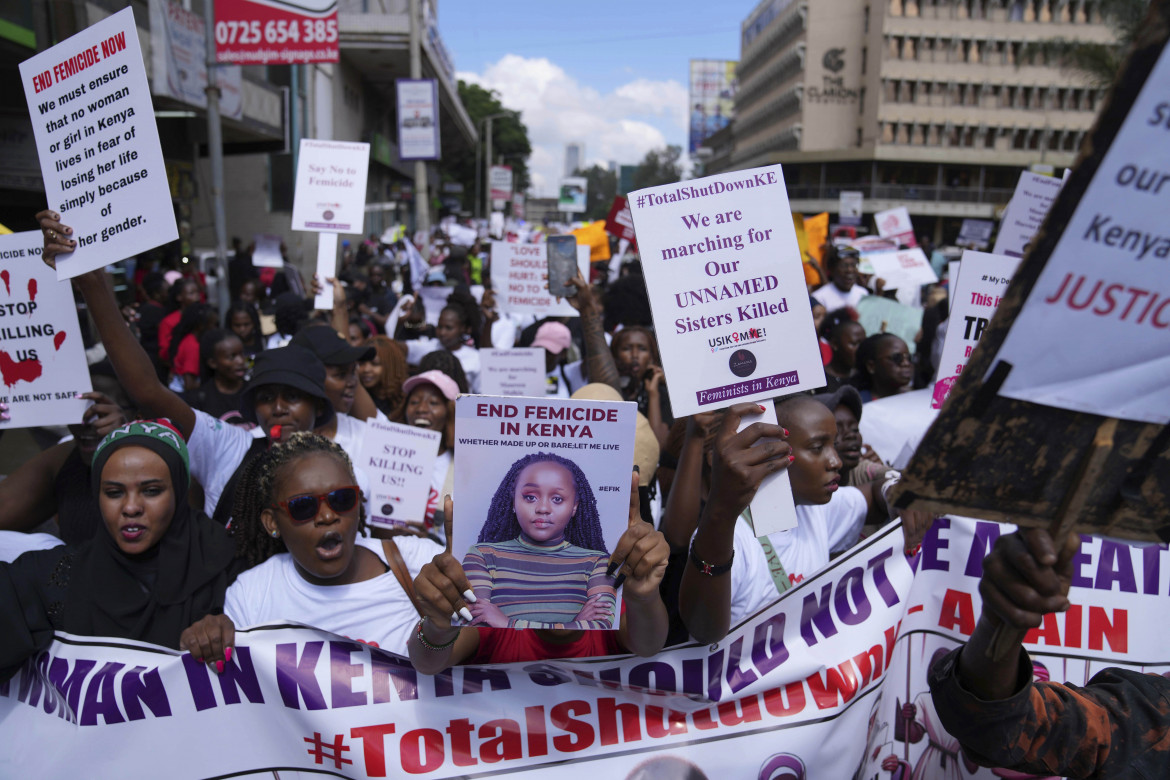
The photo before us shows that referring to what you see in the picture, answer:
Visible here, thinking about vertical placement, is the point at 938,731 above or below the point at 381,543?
below

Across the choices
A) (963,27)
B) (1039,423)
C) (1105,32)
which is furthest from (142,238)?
(1105,32)

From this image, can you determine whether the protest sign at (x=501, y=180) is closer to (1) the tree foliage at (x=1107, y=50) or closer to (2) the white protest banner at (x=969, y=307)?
(1) the tree foliage at (x=1107, y=50)

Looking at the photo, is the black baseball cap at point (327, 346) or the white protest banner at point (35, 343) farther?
the black baseball cap at point (327, 346)

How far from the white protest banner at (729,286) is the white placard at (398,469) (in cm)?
160

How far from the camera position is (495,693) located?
232 centimetres

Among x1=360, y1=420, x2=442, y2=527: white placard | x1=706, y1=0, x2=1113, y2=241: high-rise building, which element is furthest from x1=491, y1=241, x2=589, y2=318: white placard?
x1=706, y1=0, x2=1113, y2=241: high-rise building

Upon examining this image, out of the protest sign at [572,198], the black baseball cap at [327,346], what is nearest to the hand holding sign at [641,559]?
the black baseball cap at [327,346]

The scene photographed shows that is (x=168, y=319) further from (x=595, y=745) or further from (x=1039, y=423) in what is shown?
(x=1039, y=423)

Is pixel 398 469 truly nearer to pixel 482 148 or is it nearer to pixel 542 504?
pixel 542 504

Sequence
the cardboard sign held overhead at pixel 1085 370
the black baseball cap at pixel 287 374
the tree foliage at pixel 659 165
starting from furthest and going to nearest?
the tree foliage at pixel 659 165 < the black baseball cap at pixel 287 374 < the cardboard sign held overhead at pixel 1085 370

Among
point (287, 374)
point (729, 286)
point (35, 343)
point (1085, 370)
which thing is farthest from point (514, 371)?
point (1085, 370)

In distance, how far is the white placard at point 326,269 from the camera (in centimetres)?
535

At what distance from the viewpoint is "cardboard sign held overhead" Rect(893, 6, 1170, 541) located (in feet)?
4.04

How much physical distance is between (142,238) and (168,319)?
16.0ft
